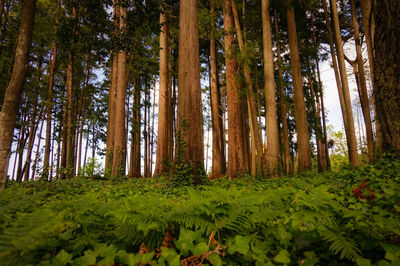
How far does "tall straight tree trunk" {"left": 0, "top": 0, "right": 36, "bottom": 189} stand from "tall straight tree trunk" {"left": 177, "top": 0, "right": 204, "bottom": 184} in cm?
431

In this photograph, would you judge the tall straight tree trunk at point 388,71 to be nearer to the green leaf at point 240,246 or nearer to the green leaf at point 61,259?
the green leaf at point 240,246

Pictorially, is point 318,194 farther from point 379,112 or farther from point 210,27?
point 210,27

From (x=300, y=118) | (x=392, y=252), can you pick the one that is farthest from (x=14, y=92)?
(x=300, y=118)

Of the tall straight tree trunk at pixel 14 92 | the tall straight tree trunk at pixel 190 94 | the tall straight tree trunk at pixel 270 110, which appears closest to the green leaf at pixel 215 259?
the tall straight tree trunk at pixel 190 94

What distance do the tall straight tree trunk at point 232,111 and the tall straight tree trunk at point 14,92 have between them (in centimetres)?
784

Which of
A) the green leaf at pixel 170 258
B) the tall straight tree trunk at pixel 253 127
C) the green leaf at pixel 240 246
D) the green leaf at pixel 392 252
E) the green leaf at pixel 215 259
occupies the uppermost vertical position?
the tall straight tree trunk at pixel 253 127

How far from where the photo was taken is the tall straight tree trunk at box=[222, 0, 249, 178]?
967 centimetres

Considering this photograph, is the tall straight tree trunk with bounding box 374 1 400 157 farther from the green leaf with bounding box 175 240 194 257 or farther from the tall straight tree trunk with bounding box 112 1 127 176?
the tall straight tree trunk with bounding box 112 1 127 176

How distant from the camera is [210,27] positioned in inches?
431

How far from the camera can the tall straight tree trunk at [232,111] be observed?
967 cm

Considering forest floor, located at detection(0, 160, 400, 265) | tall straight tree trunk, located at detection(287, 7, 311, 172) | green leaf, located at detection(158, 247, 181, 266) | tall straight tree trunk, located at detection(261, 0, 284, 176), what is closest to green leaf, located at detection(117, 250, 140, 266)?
forest floor, located at detection(0, 160, 400, 265)

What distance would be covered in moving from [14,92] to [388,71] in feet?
29.0

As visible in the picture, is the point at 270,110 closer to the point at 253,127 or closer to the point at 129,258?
the point at 253,127

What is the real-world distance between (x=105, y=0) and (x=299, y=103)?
381 inches
